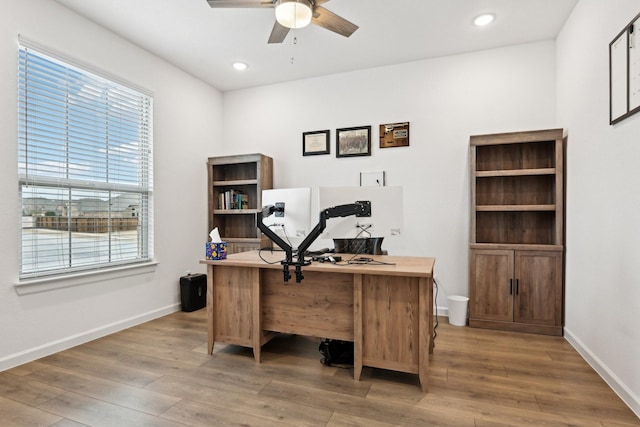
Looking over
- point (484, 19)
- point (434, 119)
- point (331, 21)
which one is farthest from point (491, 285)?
point (331, 21)

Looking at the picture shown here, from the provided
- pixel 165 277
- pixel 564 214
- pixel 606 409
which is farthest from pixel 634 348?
pixel 165 277

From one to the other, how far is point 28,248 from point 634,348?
430cm

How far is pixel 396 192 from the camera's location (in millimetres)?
2350

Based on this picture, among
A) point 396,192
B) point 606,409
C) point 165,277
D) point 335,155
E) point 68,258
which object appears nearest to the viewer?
point 606,409

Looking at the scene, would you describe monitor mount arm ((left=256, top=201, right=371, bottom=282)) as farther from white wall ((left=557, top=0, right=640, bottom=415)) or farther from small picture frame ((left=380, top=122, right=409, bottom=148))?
small picture frame ((left=380, top=122, right=409, bottom=148))

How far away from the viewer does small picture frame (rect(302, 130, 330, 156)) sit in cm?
427

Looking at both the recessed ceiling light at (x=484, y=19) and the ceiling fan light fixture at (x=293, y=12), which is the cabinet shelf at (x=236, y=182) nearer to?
the ceiling fan light fixture at (x=293, y=12)

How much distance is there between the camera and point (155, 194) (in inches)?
147

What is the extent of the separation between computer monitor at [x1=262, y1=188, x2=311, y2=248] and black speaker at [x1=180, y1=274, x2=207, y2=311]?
1971 millimetres

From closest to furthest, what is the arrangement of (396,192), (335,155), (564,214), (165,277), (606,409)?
(606,409), (396,192), (564,214), (165,277), (335,155)

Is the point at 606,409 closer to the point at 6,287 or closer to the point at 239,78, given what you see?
the point at 6,287

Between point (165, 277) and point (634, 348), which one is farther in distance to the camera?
point (165, 277)

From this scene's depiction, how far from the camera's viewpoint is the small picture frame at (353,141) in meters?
4.06

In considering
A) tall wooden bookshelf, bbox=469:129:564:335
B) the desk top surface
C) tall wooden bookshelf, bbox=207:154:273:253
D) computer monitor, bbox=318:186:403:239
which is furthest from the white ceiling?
the desk top surface
